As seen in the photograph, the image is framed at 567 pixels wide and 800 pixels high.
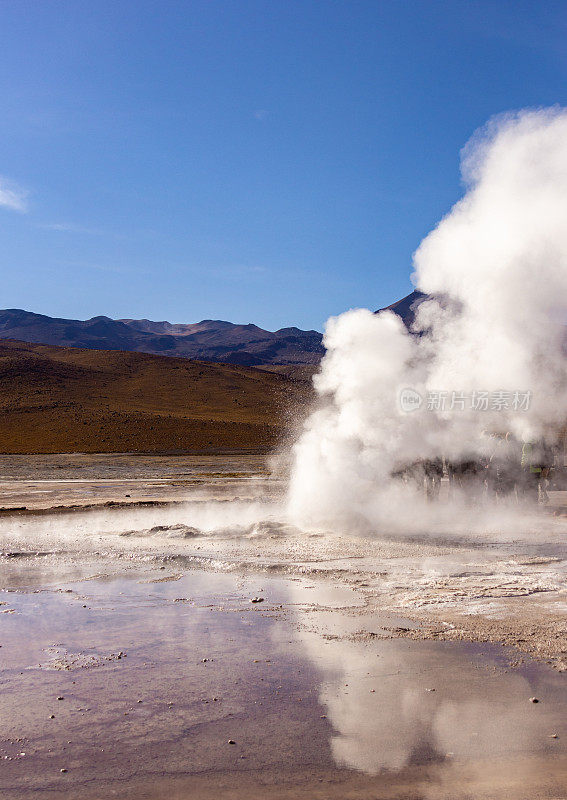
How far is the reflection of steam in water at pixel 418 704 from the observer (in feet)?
19.7

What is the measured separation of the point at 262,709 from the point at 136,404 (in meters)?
87.6

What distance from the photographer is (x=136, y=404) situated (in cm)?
9219

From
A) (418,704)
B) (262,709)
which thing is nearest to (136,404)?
(262,709)

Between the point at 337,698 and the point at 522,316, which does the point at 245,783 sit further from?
the point at 522,316

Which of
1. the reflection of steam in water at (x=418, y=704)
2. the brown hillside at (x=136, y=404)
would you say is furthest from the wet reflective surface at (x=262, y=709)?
the brown hillside at (x=136, y=404)

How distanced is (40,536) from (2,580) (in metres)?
5.45

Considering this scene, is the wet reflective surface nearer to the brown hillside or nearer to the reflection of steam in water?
the reflection of steam in water

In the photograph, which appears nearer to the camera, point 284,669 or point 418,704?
point 418,704

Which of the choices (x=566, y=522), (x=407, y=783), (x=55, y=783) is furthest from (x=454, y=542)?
(x=55, y=783)

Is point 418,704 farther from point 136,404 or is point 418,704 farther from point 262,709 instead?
point 136,404

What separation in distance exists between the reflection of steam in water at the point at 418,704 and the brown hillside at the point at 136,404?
54514 millimetres

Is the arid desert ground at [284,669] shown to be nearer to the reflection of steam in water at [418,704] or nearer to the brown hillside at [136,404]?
the reflection of steam in water at [418,704]

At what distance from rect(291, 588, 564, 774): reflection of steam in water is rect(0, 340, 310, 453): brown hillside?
54.5 metres

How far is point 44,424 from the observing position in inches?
2955
